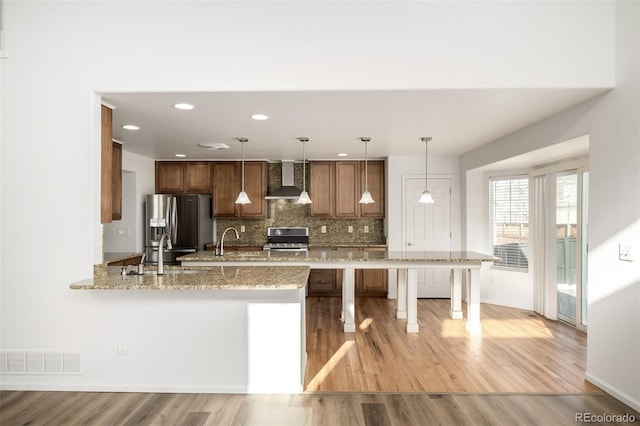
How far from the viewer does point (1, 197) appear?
309 centimetres

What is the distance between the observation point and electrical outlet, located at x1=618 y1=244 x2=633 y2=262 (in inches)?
113

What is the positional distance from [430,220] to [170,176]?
14.0 feet

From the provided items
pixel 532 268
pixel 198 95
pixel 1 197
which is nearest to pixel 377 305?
pixel 532 268

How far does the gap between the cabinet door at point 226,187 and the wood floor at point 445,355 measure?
246 centimetres

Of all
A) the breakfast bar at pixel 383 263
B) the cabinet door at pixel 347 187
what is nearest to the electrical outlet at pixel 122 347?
the breakfast bar at pixel 383 263

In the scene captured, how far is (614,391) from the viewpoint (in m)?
2.98

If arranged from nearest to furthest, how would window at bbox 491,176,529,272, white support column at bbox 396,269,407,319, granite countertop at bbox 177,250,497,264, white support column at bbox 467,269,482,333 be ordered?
granite countertop at bbox 177,250,497,264
white support column at bbox 467,269,482,333
white support column at bbox 396,269,407,319
window at bbox 491,176,529,272

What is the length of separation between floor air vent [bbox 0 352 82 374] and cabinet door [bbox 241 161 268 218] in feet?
12.8

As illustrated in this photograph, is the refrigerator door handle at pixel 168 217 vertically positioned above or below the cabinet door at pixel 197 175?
below

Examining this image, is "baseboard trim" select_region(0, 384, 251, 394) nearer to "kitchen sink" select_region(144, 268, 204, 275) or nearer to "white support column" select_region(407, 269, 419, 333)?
"kitchen sink" select_region(144, 268, 204, 275)

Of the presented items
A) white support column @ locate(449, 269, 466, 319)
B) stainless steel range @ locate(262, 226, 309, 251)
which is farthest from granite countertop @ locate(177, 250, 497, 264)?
stainless steel range @ locate(262, 226, 309, 251)

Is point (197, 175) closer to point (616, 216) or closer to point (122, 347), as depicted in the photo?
point (122, 347)

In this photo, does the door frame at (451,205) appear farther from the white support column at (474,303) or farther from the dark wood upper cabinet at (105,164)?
the dark wood upper cabinet at (105,164)

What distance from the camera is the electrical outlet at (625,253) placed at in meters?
2.87
